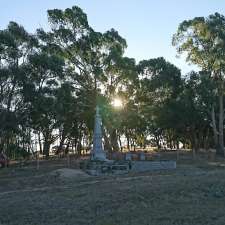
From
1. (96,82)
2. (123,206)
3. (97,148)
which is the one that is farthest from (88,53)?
(123,206)

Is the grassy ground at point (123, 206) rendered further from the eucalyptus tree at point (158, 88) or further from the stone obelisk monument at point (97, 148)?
the eucalyptus tree at point (158, 88)

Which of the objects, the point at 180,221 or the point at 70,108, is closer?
the point at 180,221

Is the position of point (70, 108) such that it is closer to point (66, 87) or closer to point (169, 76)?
point (66, 87)

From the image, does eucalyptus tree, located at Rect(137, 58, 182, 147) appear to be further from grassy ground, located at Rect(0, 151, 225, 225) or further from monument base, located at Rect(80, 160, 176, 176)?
grassy ground, located at Rect(0, 151, 225, 225)

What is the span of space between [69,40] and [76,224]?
34208 mm

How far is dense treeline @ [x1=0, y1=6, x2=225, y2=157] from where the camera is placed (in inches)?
1581

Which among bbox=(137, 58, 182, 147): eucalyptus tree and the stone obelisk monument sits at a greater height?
bbox=(137, 58, 182, 147): eucalyptus tree

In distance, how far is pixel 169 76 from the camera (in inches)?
1964

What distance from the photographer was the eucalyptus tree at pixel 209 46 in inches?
1795

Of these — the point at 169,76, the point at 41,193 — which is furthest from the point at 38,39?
the point at 41,193

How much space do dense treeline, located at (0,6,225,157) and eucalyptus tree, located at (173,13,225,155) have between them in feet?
0.29

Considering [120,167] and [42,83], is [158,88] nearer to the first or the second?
[42,83]

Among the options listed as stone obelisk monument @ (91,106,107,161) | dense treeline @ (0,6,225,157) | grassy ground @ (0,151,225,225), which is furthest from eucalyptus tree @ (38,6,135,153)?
grassy ground @ (0,151,225,225)

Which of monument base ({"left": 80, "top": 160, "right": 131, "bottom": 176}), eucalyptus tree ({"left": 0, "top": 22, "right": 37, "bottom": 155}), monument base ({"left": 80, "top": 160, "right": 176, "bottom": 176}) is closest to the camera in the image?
monument base ({"left": 80, "top": 160, "right": 131, "bottom": 176})
